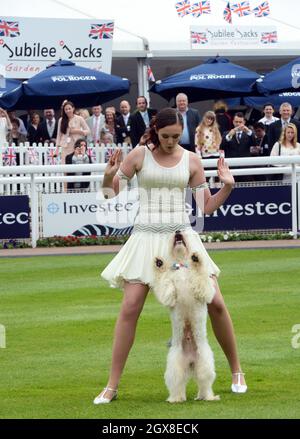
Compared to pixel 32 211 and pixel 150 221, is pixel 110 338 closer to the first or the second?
pixel 150 221

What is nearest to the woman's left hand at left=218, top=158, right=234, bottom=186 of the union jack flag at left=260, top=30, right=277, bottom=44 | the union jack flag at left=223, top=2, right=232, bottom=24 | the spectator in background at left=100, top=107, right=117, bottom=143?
the spectator in background at left=100, top=107, right=117, bottom=143

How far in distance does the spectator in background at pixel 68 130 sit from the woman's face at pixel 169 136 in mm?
14269

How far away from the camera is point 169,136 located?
7875 mm

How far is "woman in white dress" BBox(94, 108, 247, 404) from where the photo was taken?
7820 millimetres

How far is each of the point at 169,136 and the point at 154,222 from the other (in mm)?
565

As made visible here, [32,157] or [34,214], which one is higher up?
[32,157]

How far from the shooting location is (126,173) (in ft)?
26.2

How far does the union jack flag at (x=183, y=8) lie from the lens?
2877 cm

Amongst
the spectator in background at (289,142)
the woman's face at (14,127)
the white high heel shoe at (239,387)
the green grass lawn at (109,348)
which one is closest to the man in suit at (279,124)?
the spectator in background at (289,142)

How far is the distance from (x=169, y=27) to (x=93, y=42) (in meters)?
3.19

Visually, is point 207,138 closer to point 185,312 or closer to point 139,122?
point 139,122

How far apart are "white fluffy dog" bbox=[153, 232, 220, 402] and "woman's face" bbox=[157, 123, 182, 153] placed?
25.1 inches

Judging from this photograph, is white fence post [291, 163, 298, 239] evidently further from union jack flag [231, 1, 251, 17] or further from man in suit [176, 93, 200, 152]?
union jack flag [231, 1, 251, 17]

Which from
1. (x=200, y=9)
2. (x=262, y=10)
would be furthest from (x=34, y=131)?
(x=262, y=10)
